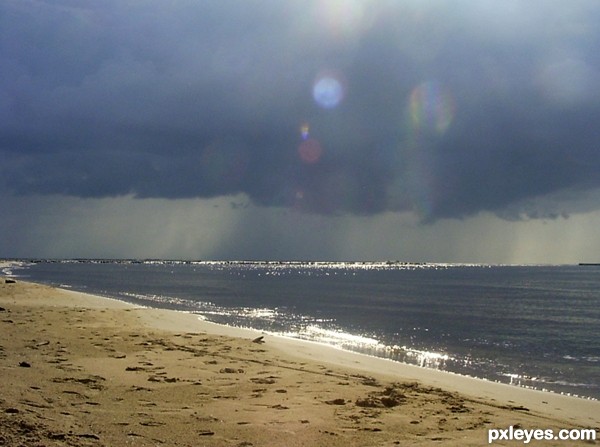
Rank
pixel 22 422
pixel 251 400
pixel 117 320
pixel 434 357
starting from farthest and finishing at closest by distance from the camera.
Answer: pixel 117 320
pixel 434 357
pixel 251 400
pixel 22 422

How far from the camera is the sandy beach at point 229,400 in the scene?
8438 millimetres

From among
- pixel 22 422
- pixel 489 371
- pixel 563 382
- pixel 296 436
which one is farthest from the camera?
pixel 489 371

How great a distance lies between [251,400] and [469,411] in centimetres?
482

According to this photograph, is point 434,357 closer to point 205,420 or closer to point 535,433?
point 535,433

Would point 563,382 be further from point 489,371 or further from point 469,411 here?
point 469,411

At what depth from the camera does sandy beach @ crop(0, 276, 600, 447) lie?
27.7 ft

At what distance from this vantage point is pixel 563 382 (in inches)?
770

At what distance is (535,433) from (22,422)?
9019mm

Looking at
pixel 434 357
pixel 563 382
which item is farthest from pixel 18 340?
pixel 563 382

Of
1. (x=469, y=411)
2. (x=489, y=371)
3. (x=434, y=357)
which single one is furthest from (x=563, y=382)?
(x=469, y=411)

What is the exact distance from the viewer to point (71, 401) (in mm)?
9820

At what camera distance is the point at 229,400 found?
1102cm

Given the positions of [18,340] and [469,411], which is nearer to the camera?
[469,411]

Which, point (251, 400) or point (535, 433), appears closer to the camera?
point (535, 433)
